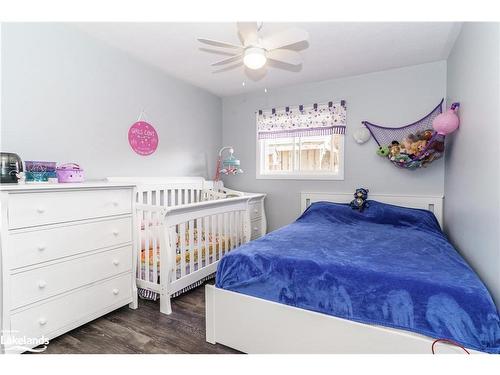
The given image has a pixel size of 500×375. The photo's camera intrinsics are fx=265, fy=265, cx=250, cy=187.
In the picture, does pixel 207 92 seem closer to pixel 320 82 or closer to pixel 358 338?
pixel 320 82

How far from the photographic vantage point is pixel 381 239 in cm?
201

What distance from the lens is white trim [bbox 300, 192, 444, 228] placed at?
272cm

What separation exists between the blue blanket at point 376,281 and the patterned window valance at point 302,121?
1.57 m

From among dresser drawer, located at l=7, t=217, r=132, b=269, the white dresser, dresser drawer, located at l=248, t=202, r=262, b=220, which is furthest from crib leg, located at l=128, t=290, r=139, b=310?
dresser drawer, located at l=248, t=202, r=262, b=220

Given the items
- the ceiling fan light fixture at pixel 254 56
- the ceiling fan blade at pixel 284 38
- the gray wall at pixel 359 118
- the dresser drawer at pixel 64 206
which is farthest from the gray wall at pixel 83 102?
the ceiling fan blade at pixel 284 38

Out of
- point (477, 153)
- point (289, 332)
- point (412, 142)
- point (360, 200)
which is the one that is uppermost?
point (412, 142)

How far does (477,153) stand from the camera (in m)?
1.62

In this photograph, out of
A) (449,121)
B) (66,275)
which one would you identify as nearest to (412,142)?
(449,121)

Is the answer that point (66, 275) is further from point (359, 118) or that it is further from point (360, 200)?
point (359, 118)

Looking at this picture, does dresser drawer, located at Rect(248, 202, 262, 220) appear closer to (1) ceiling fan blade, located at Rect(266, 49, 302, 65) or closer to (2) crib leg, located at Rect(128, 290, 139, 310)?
(2) crib leg, located at Rect(128, 290, 139, 310)

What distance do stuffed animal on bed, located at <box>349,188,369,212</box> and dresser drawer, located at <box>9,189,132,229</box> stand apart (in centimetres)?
220

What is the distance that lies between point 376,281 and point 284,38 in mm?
1453

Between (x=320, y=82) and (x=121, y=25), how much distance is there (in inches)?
87.8

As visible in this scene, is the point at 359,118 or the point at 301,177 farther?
the point at 301,177
